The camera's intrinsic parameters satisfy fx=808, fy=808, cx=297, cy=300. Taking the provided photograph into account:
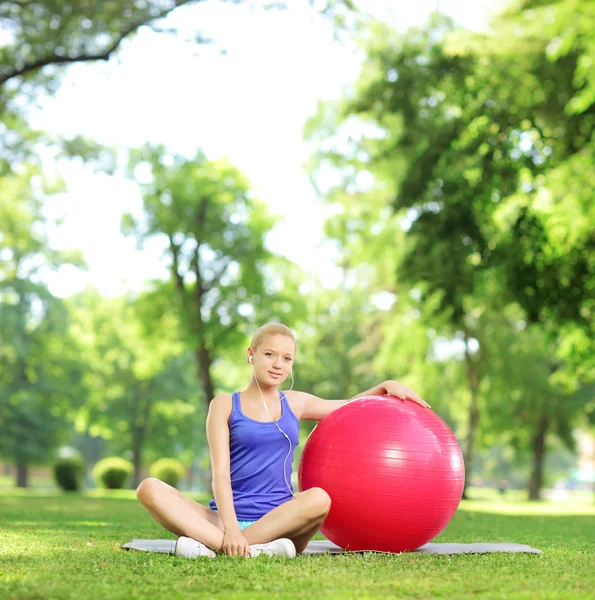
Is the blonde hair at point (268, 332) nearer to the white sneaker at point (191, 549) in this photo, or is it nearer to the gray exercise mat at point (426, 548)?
the white sneaker at point (191, 549)

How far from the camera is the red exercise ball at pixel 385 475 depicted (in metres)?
6.74

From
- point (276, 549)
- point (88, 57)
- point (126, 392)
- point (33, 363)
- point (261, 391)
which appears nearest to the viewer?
point (276, 549)

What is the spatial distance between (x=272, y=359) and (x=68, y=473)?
2527 cm

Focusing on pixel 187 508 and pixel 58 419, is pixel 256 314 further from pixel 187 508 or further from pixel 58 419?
pixel 187 508

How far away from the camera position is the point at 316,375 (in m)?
43.5

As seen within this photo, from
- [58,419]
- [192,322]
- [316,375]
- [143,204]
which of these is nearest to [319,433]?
[192,322]

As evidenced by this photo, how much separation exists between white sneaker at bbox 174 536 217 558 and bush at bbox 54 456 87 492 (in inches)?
984

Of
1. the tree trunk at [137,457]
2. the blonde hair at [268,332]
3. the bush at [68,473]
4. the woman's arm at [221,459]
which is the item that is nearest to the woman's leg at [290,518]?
the woman's arm at [221,459]

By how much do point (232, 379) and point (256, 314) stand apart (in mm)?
17707

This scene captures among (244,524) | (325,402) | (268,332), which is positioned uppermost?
(268,332)

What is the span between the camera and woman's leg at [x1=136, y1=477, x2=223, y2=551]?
6.26 metres

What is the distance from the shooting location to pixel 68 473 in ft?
97.7

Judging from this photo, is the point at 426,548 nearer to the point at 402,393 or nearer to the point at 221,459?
the point at 402,393

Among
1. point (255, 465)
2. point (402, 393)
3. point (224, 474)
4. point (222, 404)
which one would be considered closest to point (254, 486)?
point (255, 465)
